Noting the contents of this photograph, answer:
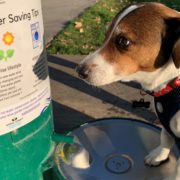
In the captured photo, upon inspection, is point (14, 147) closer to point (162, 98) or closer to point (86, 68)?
point (86, 68)

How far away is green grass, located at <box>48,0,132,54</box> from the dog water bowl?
2.14 meters

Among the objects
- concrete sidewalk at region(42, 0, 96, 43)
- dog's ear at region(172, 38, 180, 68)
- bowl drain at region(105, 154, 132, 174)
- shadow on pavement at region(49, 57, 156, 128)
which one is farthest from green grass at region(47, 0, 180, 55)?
dog's ear at region(172, 38, 180, 68)

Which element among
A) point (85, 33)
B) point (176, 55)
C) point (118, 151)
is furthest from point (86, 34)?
point (176, 55)

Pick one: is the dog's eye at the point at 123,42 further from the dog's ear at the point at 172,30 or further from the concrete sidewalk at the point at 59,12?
the concrete sidewalk at the point at 59,12

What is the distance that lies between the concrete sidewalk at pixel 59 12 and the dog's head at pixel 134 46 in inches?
123

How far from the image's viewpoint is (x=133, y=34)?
212 centimetres

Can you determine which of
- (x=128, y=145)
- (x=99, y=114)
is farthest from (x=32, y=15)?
(x=99, y=114)

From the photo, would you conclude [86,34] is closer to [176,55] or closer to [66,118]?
[66,118]

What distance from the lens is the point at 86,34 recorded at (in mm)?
5375

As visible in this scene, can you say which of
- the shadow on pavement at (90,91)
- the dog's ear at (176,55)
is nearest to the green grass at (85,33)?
the shadow on pavement at (90,91)

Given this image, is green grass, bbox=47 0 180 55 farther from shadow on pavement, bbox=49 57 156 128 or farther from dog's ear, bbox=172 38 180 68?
dog's ear, bbox=172 38 180 68

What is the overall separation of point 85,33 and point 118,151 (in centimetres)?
304

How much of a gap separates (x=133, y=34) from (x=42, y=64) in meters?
0.53

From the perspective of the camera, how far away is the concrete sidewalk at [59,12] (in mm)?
5656
